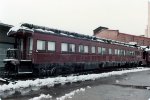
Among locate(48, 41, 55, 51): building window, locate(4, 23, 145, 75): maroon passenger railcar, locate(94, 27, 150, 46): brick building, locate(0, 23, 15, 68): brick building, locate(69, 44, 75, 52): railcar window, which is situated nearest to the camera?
locate(4, 23, 145, 75): maroon passenger railcar

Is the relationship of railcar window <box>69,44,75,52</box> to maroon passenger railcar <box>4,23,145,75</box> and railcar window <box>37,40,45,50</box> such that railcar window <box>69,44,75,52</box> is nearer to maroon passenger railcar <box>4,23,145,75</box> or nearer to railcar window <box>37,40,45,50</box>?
maroon passenger railcar <box>4,23,145,75</box>

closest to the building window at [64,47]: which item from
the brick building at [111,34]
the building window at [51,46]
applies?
the building window at [51,46]

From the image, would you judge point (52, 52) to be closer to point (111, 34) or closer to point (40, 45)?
point (40, 45)

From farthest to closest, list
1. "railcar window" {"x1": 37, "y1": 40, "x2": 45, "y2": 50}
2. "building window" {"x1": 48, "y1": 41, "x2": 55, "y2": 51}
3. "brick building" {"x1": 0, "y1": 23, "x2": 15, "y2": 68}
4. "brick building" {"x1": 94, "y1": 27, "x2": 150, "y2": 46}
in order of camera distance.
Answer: "brick building" {"x1": 94, "y1": 27, "x2": 150, "y2": 46} → "brick building" {"x1": 0, "y1": 23, "x2": 15, "y2": 68} → "building window" {"x1": 48, "y1": 41, "x2": 55, "y2": 51} → "railcar window" {"x1": 37, "y1": 40, "x2": 45, "y2": 50}

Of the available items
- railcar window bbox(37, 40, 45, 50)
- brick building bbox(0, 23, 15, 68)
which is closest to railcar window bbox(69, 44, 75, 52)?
railcar window bbox(37, 40, 45, 50)

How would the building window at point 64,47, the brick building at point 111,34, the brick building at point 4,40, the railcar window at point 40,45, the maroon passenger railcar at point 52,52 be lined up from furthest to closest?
the brick building at point 111,34 → the brick building at point 4,40 → the building window at point 64,47 → the railcar window at point 40,45 → the maroon passenger railcar at point 52,52

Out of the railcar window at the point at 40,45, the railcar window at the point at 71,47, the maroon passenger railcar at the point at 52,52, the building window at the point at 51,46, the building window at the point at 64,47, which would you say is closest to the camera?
the maroon passenger railcar at the point at 52,52

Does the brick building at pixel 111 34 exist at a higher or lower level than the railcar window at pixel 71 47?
higher

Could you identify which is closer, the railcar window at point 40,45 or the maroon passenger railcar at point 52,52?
the maroon passenger railcar at point 52,52

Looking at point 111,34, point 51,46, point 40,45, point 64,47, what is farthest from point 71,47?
point 111,34

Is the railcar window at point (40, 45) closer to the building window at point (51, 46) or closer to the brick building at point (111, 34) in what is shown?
the building window at point (51, 46)

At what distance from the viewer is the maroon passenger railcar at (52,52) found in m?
19.2

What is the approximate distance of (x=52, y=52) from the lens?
21.1m

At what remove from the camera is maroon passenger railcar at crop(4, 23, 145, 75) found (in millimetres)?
19156
